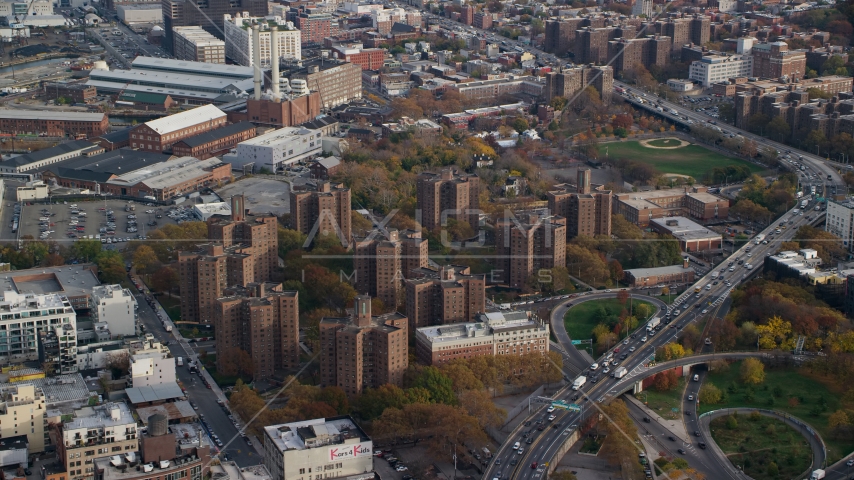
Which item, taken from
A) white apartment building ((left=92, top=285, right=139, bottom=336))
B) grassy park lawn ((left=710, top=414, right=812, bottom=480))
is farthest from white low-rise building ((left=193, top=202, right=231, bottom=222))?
grassy park lawn ((left=710, top=414, right=812, bottom=480))

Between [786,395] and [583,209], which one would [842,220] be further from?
[786,395]

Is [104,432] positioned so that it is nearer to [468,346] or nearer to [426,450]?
[426,450]

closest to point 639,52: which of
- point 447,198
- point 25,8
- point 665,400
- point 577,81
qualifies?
point 577,81

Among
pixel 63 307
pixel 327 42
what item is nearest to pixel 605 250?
pixel 63 307

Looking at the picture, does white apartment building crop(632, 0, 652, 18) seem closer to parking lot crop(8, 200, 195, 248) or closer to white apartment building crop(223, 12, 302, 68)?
white apartment building crop(223, 12, 302, 68)

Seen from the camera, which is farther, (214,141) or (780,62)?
(780,62)

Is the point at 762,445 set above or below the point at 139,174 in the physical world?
below

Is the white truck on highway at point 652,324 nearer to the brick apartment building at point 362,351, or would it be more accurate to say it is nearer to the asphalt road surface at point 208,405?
the brick apartment building at point 362,351

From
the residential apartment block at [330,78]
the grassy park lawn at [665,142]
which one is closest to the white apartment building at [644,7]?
the residential apartment block at [330,78]
